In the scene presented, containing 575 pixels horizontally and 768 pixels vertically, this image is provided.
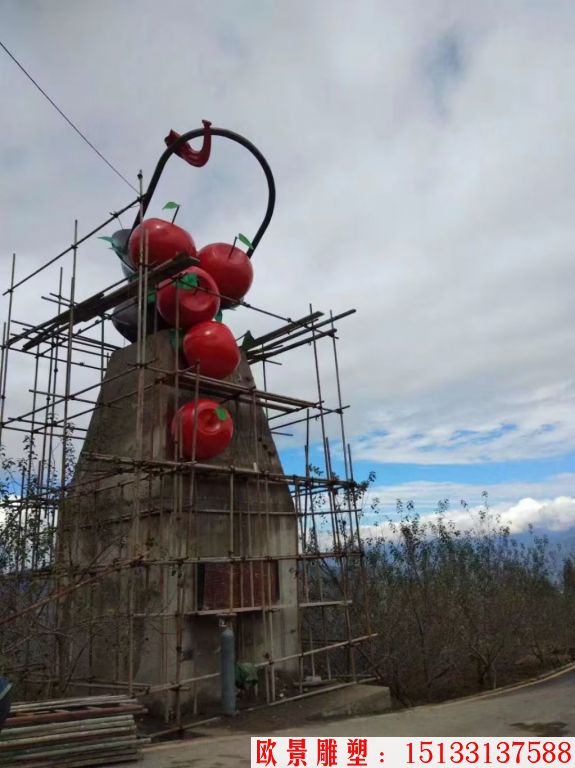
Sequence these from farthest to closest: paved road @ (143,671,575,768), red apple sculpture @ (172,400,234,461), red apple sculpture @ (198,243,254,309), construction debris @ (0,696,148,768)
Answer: red apple sculpture @ (198,243,254,309) < red apple sculpture @ (172,400,234,461) < paved road @ (143,671,575,768) < construction debris @ (0,696,148,768)

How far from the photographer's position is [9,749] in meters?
6.44

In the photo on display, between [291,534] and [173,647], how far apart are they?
3358 millimetres

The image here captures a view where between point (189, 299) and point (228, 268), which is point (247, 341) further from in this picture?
point (189, 299)

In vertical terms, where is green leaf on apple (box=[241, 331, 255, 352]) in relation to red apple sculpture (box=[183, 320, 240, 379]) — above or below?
above

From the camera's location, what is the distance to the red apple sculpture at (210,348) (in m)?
11.3

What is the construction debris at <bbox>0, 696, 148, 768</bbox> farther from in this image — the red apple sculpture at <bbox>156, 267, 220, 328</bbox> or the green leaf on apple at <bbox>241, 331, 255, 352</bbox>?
the green leaf on apple at <bbox>241, 331, 255, 352</bbox>

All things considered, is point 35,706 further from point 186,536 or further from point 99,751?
point 186,536

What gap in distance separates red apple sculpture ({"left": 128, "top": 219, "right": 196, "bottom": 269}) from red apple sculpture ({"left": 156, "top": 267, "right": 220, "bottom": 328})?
0.43 m

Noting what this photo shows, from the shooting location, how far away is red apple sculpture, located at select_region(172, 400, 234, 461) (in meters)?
10.7

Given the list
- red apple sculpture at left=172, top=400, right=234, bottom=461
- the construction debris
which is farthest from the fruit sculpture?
the construction debris

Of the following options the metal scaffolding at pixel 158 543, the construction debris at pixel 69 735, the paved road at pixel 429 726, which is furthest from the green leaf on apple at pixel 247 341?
the construction debris at pixel 69 735

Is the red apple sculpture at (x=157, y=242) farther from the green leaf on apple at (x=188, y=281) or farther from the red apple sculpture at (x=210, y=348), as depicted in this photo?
the red apple sculpture at (x=210, y=348)

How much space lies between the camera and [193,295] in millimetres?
11672

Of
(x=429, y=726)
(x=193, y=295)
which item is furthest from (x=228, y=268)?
(x=429, y=726)
